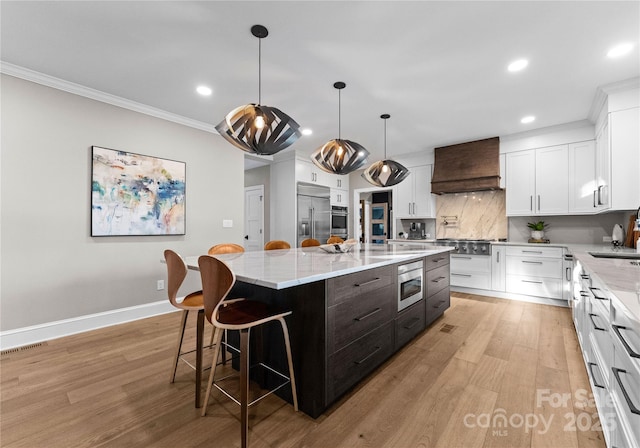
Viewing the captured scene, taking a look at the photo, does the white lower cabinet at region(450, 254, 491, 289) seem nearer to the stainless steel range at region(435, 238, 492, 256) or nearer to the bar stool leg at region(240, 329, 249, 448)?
the stainless steel range at region(435, 238, 492, 256)

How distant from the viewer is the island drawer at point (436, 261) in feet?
9.70

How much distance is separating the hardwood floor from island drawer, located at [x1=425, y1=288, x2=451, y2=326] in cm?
31

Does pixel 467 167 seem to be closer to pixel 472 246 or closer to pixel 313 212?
pixel 472 246

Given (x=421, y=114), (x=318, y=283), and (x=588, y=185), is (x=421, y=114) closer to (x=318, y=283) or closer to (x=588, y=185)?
(x=588, y=185)

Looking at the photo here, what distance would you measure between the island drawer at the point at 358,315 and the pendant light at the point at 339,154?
1421 mm

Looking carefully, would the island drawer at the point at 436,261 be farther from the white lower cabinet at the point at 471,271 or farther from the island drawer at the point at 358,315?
the white lower cabinet at the point at 471,271

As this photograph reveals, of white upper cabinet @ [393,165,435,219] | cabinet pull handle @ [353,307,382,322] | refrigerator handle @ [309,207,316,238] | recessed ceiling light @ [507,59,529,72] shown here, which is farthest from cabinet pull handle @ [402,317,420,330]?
refrigerator handle @ [309,207,316,238]

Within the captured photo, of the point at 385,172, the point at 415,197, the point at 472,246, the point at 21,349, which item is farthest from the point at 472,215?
the point at 21,349

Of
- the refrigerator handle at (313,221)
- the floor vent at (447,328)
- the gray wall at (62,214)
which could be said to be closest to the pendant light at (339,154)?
the floor vent at (447,328)

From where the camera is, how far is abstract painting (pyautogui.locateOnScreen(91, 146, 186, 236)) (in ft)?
10.3

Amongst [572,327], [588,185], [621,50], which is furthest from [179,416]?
[588,185]

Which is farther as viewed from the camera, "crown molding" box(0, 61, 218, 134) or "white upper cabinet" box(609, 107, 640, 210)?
"white upper cabinet" box(609, 107, 640, 210)

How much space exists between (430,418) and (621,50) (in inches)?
129

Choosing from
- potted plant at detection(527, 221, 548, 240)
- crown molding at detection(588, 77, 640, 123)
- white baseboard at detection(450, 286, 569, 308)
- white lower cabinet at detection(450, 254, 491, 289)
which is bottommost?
white baseboard at detection(450, 286, 569, 308)
